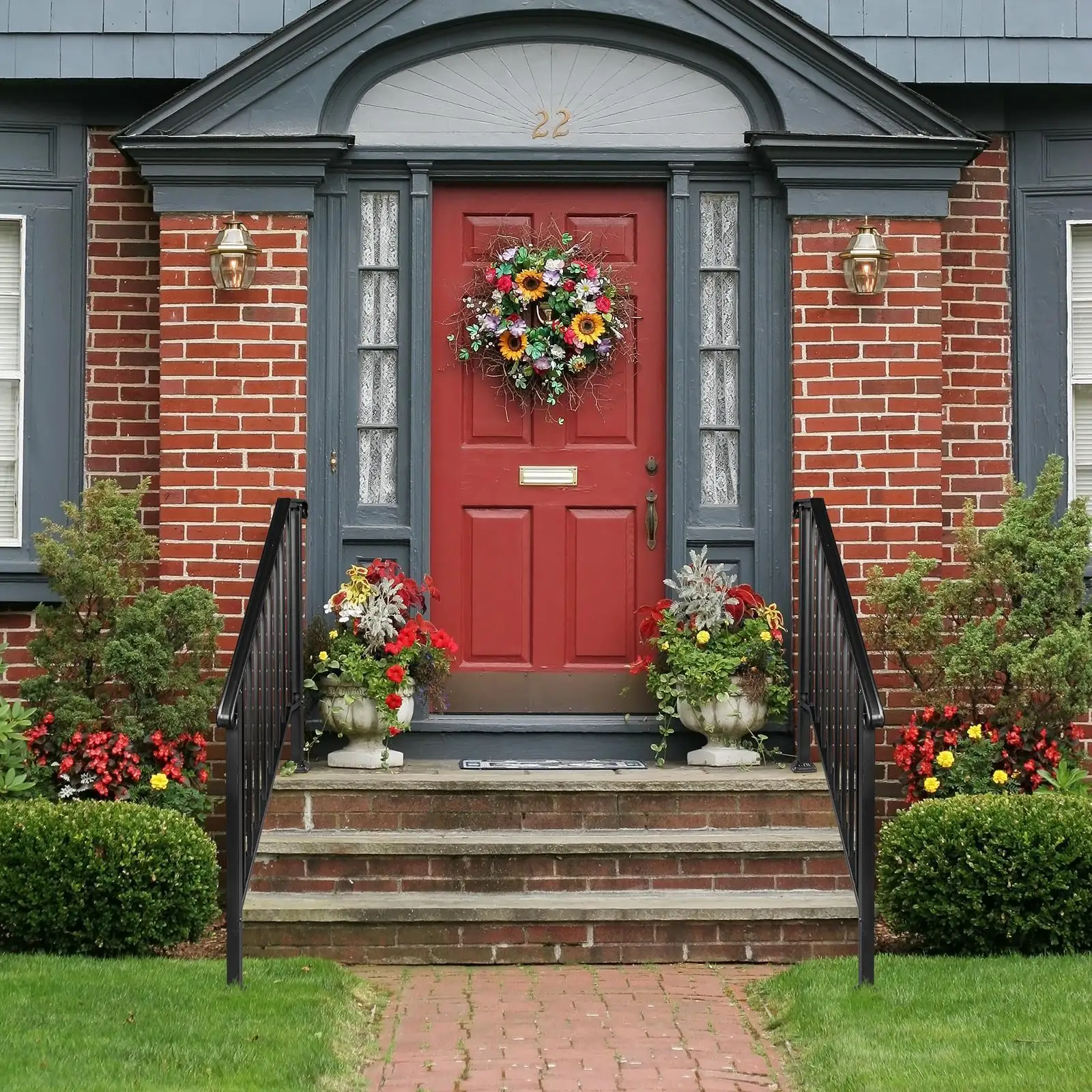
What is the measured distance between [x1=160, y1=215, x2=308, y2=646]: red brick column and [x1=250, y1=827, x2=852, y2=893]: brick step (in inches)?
48.5

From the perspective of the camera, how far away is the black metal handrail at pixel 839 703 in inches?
206

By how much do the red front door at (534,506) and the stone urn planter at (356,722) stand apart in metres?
0.61

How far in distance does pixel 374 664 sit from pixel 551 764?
0.83 m

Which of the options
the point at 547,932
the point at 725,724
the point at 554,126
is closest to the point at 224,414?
the point at 554,126

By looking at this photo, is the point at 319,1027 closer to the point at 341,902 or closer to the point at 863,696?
the point at 341,902

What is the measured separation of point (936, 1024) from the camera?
4.77 metres

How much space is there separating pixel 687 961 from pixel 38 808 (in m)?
2.34

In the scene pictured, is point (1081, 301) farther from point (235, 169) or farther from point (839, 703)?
point (235, 169)

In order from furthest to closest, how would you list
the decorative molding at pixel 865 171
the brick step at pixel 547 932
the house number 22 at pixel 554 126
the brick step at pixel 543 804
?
the house number 22 at pixel 554 126 → the decorative molding at pixel 865 171 → the brick step at pixel 543 804 → the brick step at pixel 547 932

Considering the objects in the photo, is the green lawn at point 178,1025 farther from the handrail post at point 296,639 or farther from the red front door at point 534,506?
the red front door at point 534,506

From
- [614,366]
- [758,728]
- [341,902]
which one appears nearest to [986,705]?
[758,728]

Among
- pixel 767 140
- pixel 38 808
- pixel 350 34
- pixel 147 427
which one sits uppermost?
pixel 350 34

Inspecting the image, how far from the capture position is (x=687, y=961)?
579 cm

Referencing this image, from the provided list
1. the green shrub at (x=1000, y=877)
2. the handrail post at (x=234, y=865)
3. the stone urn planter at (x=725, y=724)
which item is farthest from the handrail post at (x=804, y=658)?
the handrail post at (x=234, y=865)
